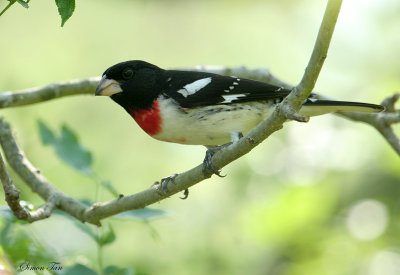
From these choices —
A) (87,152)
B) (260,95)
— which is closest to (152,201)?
(87,152)

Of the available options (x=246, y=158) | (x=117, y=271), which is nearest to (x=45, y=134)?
(x=117, y=271)

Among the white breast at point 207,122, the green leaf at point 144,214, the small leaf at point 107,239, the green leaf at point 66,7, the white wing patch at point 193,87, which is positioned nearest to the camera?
the green leaf at point 66,7

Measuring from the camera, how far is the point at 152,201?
3.39m

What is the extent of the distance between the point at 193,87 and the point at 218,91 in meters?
0.14

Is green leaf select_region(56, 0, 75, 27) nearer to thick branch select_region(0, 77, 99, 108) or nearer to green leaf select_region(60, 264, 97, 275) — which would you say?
green leaf select_region(60, 264, 97, 275)

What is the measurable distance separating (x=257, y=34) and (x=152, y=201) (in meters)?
5.76

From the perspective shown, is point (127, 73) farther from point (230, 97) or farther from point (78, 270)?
point (78, 270)

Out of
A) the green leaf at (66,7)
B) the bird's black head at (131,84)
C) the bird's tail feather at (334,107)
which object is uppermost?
the green leaf at (66,7)

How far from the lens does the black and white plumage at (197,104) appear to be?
3.83 metres

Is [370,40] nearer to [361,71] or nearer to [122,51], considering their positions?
[361,71]

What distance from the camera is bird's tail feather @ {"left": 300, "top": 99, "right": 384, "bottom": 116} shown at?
3.50m

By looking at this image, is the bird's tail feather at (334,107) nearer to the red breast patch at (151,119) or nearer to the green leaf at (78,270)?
the red breast patch at (151,119)

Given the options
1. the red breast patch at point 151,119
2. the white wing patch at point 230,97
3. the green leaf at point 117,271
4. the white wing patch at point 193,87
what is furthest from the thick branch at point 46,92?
the green leaf at point 117,271

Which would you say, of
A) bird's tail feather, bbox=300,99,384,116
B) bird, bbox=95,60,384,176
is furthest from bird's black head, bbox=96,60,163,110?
bird's tail feather, bbox=300,99,384,116
